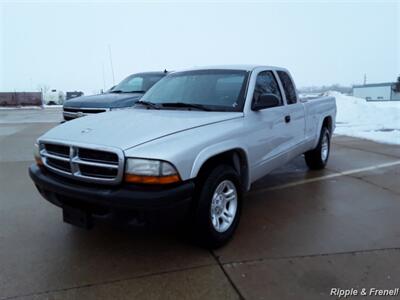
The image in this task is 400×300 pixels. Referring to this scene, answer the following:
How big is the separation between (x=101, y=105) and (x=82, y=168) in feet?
15.0

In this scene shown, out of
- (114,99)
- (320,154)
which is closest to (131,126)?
(320,154)

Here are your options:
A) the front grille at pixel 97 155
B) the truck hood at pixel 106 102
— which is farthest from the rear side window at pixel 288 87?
the truck hood at pixel 106 102

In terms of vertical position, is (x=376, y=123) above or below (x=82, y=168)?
below

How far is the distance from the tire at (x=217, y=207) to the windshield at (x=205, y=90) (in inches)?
33.6

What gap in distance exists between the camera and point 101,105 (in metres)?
7.29

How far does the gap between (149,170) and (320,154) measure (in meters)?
4.58

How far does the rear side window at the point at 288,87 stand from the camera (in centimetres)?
504

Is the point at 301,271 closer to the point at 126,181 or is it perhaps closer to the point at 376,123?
the point at 126,181

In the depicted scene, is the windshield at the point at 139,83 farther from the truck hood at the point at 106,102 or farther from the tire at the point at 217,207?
the tire at the point at 217,207

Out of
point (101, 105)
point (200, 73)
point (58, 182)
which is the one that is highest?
point (200, 73)

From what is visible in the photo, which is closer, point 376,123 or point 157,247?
point 157,247

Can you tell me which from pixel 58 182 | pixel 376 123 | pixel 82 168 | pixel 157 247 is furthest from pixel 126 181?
pixel 376 123

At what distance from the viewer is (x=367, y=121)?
1498 centimetres

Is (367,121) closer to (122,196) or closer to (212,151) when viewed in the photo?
(212,151)
